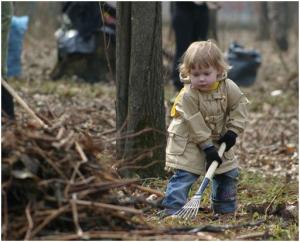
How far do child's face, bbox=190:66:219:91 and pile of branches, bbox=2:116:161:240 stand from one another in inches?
51.9

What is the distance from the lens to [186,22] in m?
10.6

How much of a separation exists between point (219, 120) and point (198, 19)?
565 cm

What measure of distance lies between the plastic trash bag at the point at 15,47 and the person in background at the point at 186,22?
2637 mm

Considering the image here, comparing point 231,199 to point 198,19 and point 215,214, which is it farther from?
point 198,19

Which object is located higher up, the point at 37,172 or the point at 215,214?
the point at 37,172

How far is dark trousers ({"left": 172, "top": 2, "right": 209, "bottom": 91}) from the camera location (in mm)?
10570

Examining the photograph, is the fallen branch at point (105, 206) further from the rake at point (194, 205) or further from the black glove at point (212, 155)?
the black glove at point (212, 155)

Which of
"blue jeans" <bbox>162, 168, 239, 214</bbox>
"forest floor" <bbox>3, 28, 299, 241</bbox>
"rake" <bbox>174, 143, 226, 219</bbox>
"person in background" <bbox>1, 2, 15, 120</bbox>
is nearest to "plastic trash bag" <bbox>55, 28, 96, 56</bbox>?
"forest floor" <bbox>3, 28, 299, 241</bbox>

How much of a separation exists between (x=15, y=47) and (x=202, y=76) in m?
7.67

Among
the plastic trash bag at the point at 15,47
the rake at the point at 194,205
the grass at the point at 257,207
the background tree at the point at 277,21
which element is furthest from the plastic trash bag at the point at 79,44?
the rake at the point at 194,205

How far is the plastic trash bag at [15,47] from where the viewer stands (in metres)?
12.0

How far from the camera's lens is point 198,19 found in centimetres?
1073

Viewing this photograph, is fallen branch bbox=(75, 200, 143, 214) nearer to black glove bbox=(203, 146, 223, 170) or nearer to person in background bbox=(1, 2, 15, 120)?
black glove bbox=(203, 146, 223, 170)

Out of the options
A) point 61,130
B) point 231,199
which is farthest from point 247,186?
point 61,130
